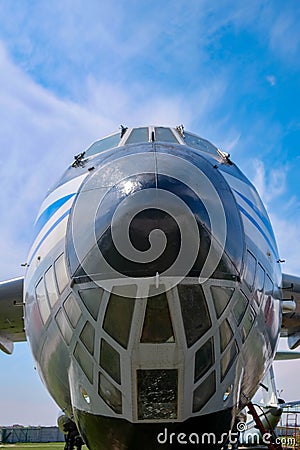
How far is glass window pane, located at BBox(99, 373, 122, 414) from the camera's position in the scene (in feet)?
13.6

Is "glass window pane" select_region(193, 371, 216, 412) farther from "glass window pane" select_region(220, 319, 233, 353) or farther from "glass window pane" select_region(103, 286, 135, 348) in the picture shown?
"glass window pane" select_region(103, 286, 135, 348)

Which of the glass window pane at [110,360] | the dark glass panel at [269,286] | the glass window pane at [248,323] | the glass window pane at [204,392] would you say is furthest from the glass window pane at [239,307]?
the glass window pane at [110,360]

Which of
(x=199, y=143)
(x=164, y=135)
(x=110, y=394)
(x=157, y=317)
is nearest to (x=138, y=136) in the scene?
(x=164, y=135)

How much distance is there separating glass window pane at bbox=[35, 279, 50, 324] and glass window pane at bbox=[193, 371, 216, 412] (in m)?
1.47

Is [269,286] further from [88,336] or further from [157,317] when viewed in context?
[88,336]

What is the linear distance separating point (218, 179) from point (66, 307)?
171 centimetres

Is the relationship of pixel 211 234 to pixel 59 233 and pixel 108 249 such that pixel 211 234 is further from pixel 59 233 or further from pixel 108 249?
pixel 59 233

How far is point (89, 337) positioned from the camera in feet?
13.6

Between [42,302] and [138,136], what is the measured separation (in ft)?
7.13

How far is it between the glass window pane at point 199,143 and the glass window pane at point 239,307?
207 cm

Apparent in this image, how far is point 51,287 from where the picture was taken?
4.62 metres

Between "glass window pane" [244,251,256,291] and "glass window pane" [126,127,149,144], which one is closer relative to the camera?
"glass window pane" [244,251,256,291]

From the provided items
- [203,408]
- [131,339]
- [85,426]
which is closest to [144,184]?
[131,339]

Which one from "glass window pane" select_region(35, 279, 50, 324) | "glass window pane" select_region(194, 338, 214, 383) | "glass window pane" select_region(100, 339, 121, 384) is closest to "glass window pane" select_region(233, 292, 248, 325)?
"glass window pane" select_region(194, 338, 214, 383)
